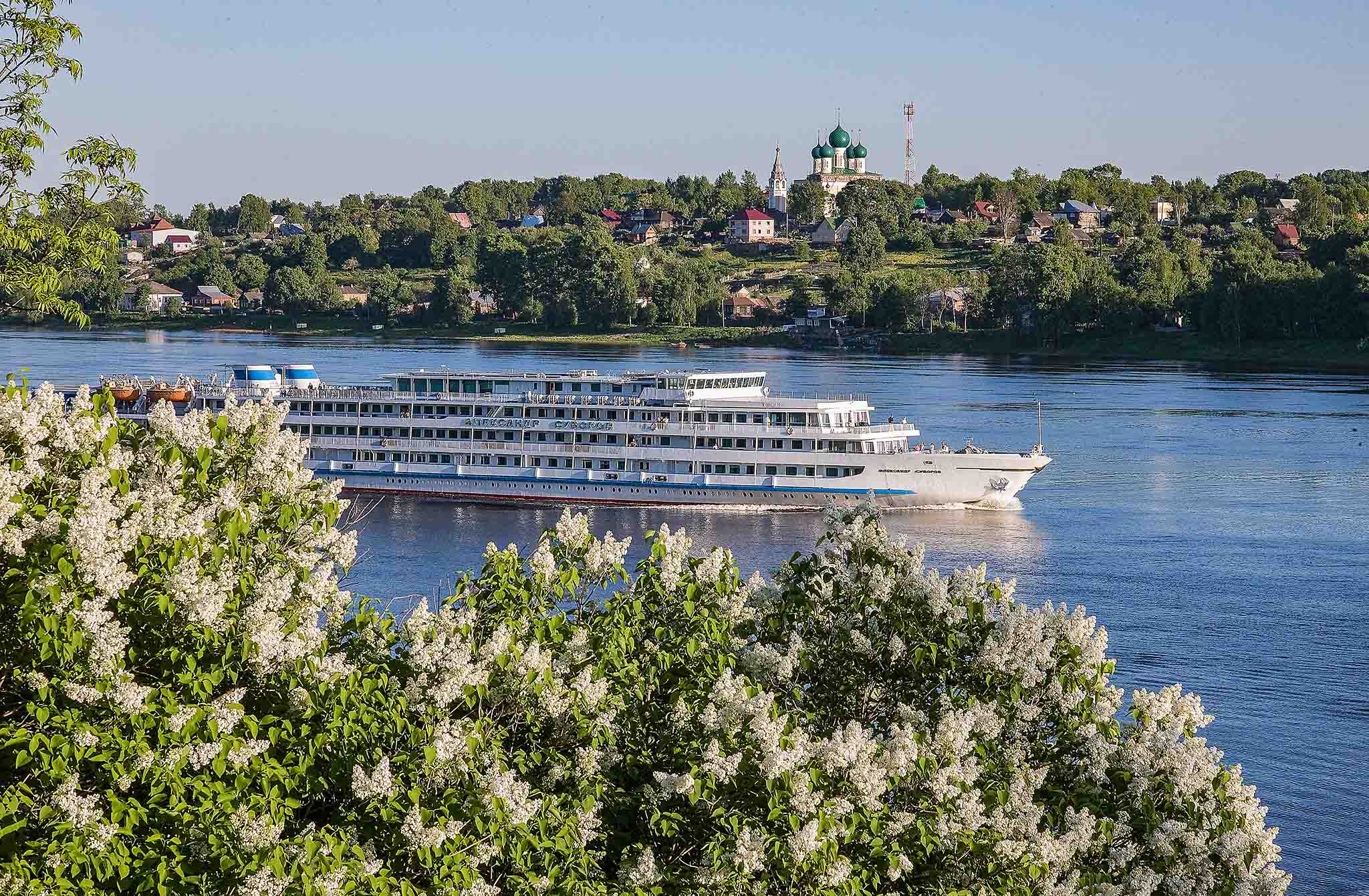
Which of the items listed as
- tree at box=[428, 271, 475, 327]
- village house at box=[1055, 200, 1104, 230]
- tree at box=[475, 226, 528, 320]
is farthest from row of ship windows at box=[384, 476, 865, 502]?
village house at box=[1055, 200, 1104, 230]

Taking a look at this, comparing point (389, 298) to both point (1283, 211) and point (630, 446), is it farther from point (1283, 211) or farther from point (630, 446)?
point (630, 446)

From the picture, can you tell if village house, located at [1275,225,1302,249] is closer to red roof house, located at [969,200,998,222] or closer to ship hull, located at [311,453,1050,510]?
red roof house, located at [969,200,998,222]

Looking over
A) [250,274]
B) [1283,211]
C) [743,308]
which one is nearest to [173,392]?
[743,308]

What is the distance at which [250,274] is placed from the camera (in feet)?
547

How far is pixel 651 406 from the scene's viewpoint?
52.5 meters

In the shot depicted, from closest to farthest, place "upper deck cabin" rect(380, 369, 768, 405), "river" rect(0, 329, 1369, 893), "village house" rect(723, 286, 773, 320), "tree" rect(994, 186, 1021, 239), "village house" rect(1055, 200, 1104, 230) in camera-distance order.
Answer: "river" rect(0, 329, 1369, 893) < "upper deck cabin" rect(380, 369, 768, 405) < "village house" rect(723, 286, 773, 320) < "tree" rect(994, 186, 1021, 239) < "village house" rect(1055, 200, 1104, 230)

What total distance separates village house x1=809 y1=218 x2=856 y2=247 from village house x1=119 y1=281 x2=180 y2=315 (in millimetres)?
64659

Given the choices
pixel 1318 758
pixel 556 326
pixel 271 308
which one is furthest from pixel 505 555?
pixel 271 308

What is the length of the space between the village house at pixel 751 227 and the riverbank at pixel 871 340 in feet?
148

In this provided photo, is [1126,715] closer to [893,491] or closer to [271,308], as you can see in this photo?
[893,491]

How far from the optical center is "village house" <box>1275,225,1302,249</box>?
148 m

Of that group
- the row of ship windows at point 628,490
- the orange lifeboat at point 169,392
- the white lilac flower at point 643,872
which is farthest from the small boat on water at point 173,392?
the white lilac flower at point 643,872

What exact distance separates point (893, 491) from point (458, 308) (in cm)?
9863

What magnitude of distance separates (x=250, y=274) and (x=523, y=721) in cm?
16188
